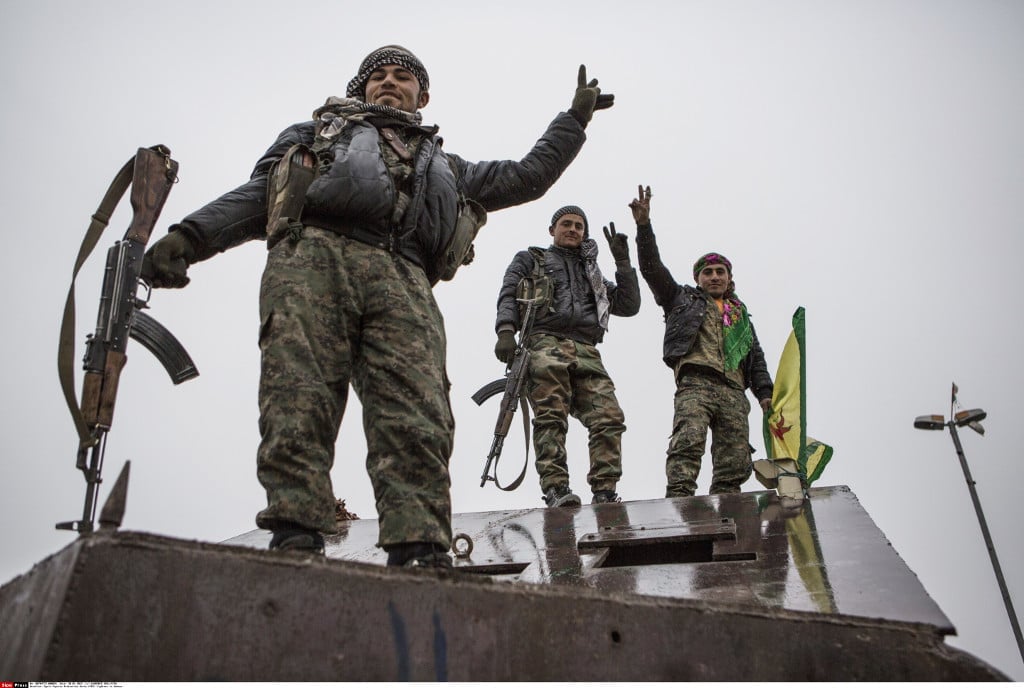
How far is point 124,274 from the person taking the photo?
314 centimetres

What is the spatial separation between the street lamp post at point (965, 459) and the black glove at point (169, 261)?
8.97 m

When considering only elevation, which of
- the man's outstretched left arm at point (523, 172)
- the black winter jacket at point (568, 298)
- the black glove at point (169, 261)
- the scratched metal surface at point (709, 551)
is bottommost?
the scratched metal surface at point (709, 551)

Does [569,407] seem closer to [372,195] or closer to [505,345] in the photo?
[505,345]

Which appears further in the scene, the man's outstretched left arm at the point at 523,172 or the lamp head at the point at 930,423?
the lamp head at the point at 930,423

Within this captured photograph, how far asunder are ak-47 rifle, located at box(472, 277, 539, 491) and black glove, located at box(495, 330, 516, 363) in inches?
1.5

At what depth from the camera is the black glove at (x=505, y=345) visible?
661 centimetres

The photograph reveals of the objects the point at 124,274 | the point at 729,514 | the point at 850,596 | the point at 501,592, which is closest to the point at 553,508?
the point at 729,514

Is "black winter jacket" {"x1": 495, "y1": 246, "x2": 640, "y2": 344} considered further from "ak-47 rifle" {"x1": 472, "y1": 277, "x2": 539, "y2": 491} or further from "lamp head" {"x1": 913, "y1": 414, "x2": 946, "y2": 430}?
"lamp head" {"x1": 913, "y1": 414, "x2": 946, "y2": 430}

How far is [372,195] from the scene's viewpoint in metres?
3.23

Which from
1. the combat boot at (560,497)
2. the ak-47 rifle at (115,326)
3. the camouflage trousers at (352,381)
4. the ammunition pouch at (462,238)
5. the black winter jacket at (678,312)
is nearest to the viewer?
the camouflage trousers at (352,381)

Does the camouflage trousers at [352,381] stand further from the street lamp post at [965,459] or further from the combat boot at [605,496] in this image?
the street lamp post at [965,459]

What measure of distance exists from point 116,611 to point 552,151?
110 inches

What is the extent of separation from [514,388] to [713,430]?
5.52 feet

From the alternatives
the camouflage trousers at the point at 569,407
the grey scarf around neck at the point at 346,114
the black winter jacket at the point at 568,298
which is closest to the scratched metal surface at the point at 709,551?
the camouflage trousers at the point at 569,407
